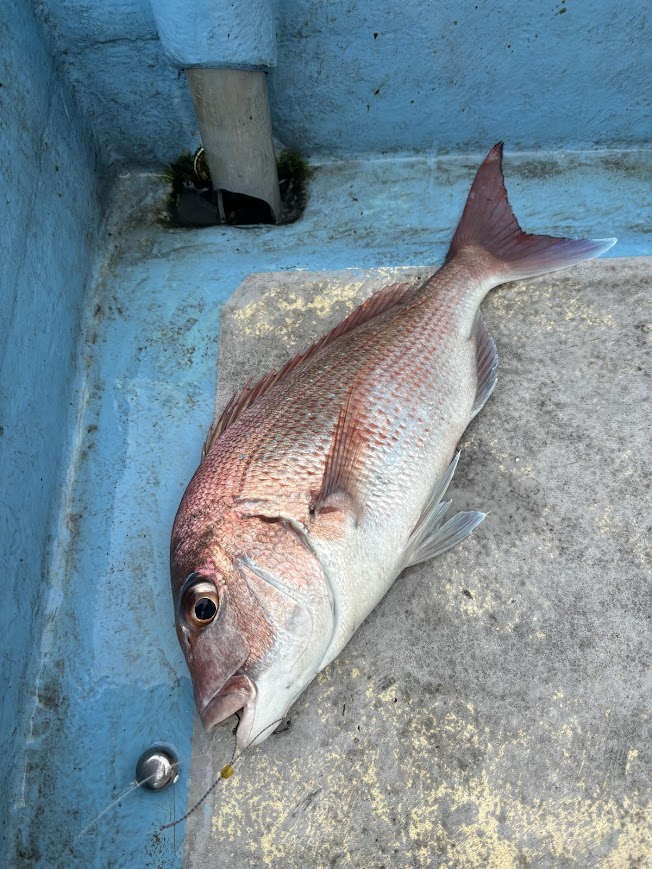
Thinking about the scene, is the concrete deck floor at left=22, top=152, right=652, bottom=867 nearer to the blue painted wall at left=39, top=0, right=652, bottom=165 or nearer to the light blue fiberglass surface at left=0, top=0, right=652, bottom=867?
the light blue fiberglass surface at left=0, top=0, right=652, bottom=867

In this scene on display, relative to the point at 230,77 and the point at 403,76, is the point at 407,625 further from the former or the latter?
the point at 403,76

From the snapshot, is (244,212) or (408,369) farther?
(244,212)

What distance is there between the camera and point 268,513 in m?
1.44

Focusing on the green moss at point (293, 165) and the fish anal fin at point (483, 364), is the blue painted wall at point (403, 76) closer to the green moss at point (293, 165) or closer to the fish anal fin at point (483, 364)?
the green moss at point (293, 165)

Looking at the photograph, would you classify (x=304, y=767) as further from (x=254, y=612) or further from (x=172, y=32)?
(x=172, y=32)

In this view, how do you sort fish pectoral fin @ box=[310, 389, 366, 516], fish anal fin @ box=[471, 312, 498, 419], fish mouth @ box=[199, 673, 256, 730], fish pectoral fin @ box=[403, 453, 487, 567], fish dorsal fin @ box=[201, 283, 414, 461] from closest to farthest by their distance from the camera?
fish mouth @ box=[199, 673, 256, 730]
fish pectoral fin @ box=[310, 389, 366, 516]
fish pectoral fin @ box=[403, 453, 487, 567]
fish dorsal fin @ box=[201, 283, 414, 461]
fish anal fin @ box=[471, 312, 498, 419]

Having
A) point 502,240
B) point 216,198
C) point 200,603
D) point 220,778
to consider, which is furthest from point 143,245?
point 220,778

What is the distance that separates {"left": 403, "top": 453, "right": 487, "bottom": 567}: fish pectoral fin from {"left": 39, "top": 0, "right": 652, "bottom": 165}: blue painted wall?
147 cm

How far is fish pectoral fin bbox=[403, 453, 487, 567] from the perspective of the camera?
5.28 ft

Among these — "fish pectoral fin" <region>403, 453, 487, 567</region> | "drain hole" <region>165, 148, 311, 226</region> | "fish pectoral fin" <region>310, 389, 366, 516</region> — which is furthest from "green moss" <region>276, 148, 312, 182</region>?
"fish pectoral fin" <region>403, 453, 487, 567</region>

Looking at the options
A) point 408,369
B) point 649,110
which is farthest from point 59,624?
point 649,110

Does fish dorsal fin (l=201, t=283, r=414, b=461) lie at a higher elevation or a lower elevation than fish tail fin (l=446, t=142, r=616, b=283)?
lower

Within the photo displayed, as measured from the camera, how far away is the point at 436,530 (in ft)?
5.42

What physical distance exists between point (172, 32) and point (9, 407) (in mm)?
1184
